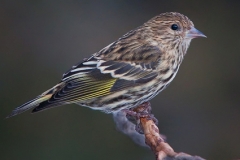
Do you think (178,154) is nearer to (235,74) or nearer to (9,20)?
(235,74)

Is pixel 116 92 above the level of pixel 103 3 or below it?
below

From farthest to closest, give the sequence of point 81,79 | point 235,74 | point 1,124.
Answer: point 235,74 < point 1,124 < point 81,79

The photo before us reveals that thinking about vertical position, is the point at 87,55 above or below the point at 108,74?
above

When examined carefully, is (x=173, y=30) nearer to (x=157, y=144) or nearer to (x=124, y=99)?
(x=124, y=99)

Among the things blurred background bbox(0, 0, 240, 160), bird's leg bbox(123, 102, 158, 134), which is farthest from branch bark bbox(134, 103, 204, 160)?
blurred background bbox(0, 0, 240, 160)

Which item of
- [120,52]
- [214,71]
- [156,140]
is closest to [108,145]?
[214,71]

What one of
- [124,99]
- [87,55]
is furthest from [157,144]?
[87,55]

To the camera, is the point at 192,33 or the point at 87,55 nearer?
the point at 192,33
